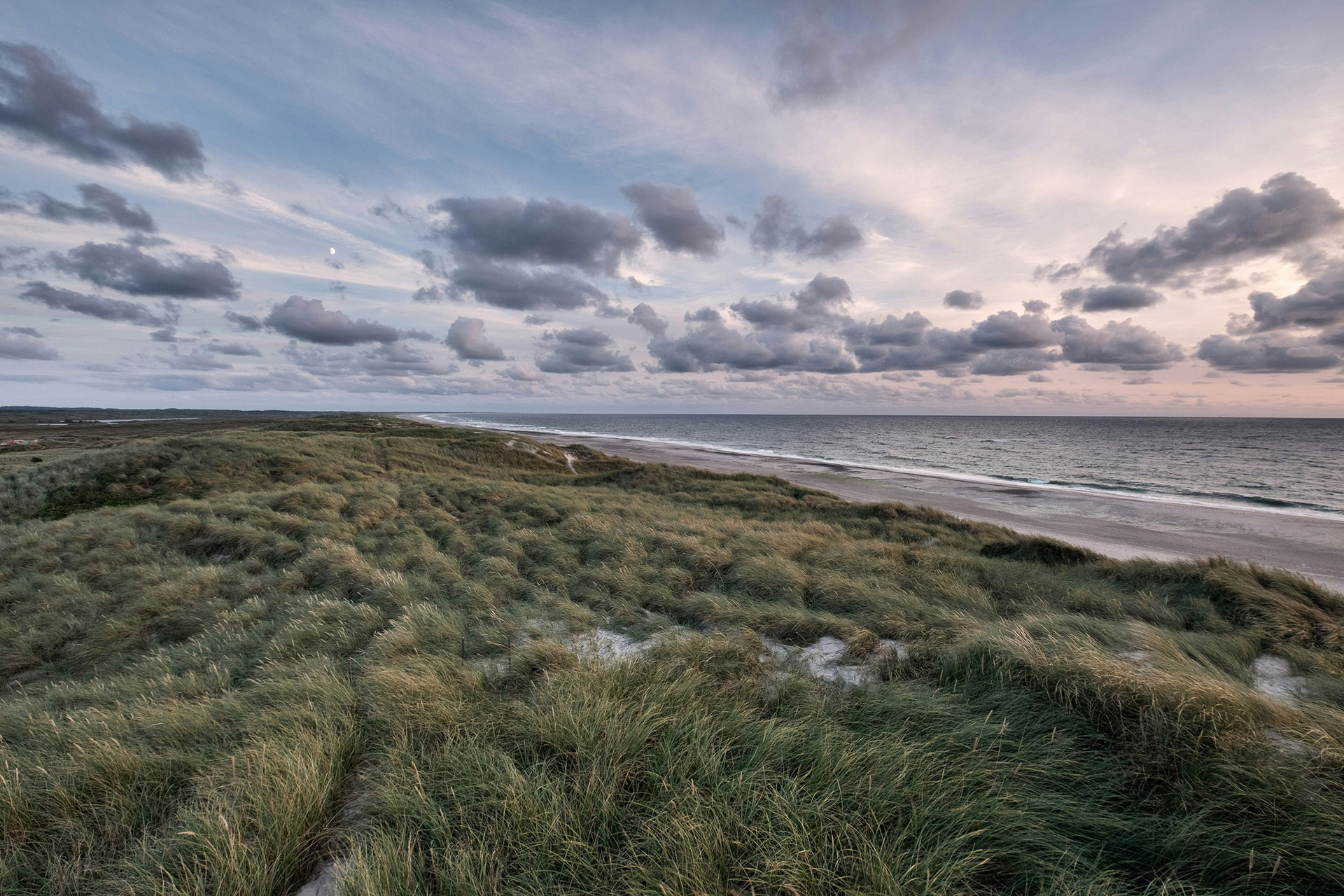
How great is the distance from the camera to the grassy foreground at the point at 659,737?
2.50 metres

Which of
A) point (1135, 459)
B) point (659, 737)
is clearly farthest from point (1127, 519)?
point (1135, 459)

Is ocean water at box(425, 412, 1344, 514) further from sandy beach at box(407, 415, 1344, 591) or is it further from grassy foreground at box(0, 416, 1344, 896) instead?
grassy foreground at box(0, 416, 1344, 896)

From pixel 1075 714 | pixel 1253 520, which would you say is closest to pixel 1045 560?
pixel 1075 714

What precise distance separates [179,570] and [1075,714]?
13229 millimetres

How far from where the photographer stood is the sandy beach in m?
21.4

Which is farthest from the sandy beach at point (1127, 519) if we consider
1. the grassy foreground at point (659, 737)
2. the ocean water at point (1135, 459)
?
the grassy foreground at point (659, 737)

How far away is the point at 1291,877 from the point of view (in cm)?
252

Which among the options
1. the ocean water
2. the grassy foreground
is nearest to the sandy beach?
the ocean water

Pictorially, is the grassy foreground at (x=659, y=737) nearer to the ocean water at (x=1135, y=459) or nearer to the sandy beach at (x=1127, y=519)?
the sandy beach at (x=1127, y=519)

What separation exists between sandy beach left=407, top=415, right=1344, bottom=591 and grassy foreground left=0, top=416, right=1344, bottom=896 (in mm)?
Answer: 18761

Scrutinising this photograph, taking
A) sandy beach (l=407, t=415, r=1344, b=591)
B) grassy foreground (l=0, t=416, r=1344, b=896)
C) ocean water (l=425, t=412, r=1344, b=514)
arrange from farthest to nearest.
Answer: ocean water (l=425, t=412, r=1344, b=514) → sandy beach (l=407, t=415, r=1344, b=591) → grassy foreground (l=0, t=416, r=1344, b=896)

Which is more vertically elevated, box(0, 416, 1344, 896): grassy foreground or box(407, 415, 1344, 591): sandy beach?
box(0, 416, 1344, 896): grassy foreground

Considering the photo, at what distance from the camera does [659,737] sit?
342 centimetres

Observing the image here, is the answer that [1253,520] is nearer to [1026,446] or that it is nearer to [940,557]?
[940,557]
